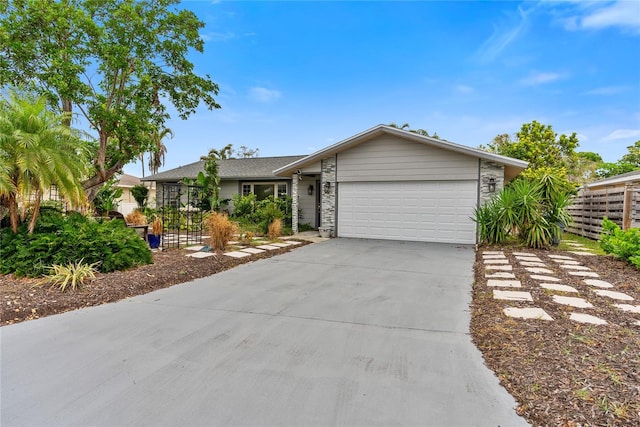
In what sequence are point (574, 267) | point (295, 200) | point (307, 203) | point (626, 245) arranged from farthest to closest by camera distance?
point (307, 203) < point (295, 200) < point (626, 245) < point (574, 267)

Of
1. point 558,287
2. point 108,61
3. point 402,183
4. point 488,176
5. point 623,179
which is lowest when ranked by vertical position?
point 558,287

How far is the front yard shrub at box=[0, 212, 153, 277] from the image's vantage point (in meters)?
5.26

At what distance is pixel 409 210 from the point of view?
1110cm

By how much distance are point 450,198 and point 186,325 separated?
9.09 m

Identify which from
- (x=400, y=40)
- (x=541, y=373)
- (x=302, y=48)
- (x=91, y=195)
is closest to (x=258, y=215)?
(x=91, y=195)

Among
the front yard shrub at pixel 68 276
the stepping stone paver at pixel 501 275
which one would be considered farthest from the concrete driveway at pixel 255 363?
the stepping stone paver at pixel 501 275

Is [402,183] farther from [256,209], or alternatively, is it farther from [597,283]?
[256,209]

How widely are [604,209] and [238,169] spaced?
51.2 ft

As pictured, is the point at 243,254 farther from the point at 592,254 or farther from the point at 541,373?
the point at 592,254

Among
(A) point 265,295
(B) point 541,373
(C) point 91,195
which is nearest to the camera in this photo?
(B) point 541,373

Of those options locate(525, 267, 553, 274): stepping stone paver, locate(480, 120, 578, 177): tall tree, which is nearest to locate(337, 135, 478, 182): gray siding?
locate(525, 267, 553, 274): stepping stone paver

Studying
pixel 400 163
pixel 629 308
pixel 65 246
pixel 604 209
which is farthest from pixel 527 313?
pixel 604 209

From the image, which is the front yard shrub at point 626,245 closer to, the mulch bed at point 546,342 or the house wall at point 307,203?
the mulch bed at point 546,342

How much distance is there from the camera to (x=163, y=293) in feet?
16.3
